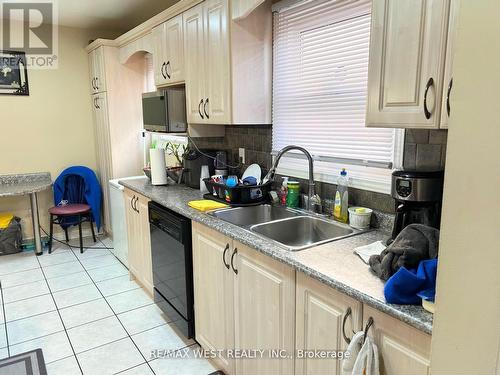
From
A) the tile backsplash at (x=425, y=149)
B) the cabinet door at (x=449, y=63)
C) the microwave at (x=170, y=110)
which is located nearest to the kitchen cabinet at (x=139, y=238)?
the microwave at (x=170, y=110)

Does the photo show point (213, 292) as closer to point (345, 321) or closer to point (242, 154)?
point (345, 321)

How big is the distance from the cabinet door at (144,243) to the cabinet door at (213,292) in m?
0.74

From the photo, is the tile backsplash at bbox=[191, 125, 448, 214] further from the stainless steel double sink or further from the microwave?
the microwave

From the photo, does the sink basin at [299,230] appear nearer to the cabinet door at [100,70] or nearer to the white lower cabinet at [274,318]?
the white lower cabinet at [274,318]

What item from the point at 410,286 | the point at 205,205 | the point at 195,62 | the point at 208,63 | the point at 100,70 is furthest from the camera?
the point at 100,70

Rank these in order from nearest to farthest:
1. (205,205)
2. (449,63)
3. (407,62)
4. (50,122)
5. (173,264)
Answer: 1. (449,63)
2. (407,62)
3. (205,205)
4. (173,264)
5. (50,122)

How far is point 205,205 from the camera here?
2.27 m

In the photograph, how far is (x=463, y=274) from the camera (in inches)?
28.3

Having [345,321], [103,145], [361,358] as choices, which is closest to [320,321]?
[345,321]

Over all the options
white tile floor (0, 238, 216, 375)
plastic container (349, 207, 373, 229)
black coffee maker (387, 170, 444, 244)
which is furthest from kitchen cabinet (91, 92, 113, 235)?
black coffee maker (387, 170, 444, 244)

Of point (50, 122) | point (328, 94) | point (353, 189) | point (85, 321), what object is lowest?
point (85, 321)

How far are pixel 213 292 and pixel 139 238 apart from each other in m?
1.17

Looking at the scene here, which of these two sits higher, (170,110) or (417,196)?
(170,110)

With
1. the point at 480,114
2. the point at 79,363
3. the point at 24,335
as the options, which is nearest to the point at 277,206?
the point at 79,363
